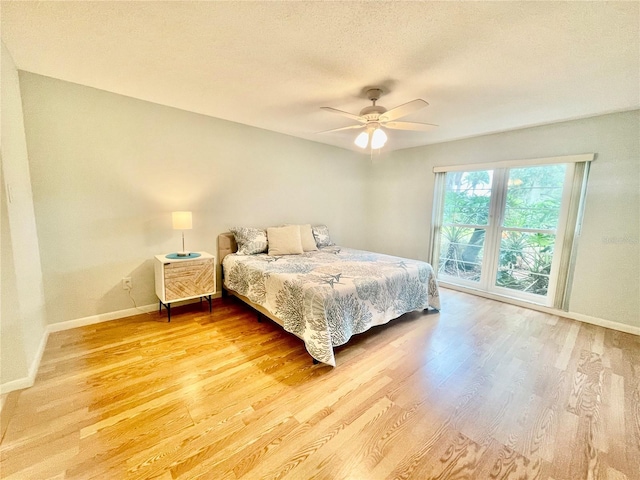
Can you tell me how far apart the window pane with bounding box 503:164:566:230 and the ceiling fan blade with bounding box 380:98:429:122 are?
2236mm

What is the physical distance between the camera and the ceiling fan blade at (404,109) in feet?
6.25

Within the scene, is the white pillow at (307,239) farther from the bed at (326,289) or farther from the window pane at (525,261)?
→ the window pane at (525,261)

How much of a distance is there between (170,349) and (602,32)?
3723 mm

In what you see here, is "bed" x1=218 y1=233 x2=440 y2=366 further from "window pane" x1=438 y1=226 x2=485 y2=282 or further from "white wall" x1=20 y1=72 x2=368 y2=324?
"window pane" x1=438 y1=226 x2=485 y2=282

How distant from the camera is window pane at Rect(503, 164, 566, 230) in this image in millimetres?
3109

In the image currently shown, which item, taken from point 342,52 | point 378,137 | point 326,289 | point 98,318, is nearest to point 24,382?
point 98,318

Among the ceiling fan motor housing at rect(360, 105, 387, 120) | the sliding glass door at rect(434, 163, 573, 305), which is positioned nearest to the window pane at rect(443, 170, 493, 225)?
the sliding glass door at rect(434, 163, 573, 305)

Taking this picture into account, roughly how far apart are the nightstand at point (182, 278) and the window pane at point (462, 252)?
11.6 ft

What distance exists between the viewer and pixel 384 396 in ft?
5.58

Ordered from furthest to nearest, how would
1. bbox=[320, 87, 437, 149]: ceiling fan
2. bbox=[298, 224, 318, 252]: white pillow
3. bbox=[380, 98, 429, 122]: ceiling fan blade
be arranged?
bbox=[298, 224, 318, 252]: white pillow < bbox=[320, 87, 437, 149]: ceiling fan < bbox=[380, 98, 429, 122]: ceiling fan blade

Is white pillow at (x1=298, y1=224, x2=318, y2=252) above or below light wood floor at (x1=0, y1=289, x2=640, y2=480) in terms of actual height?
above

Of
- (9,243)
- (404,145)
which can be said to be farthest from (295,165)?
(9,243)

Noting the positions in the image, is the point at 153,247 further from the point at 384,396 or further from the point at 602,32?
the point at 602,32

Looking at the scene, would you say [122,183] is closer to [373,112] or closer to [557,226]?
[373,112]
